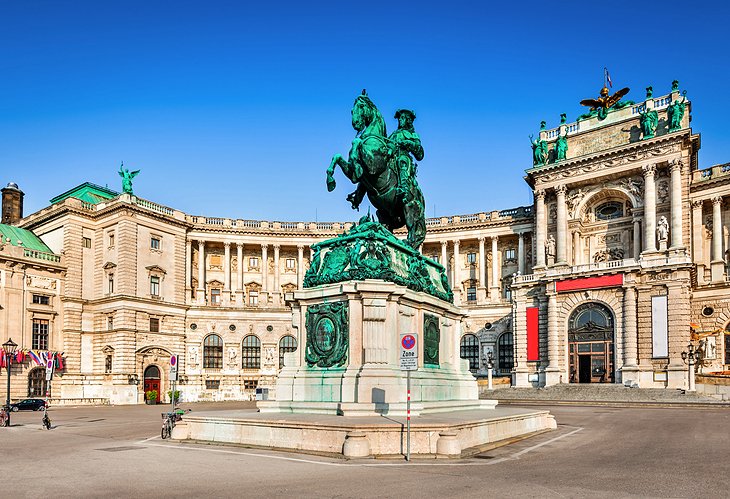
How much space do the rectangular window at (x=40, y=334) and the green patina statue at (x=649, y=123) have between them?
62688 millimetres

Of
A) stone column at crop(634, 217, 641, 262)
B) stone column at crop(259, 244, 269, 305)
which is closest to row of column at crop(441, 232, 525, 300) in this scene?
stone column at crop(634, 217, 641, 262)

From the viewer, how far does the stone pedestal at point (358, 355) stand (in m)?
19.1

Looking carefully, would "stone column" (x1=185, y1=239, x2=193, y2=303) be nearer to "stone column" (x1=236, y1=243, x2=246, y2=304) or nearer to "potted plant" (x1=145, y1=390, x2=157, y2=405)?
"stone column" (x1=236, y1=243, x2=246, y2=304)

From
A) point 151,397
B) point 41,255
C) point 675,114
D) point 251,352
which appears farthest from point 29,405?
point 675,114

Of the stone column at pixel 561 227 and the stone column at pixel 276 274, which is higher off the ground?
the stone column at pixel 561 227

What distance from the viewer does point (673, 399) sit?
181 ft

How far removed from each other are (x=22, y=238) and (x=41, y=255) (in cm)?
558

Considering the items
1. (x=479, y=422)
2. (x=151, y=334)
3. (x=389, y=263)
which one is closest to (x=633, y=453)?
(x=479, y=422)

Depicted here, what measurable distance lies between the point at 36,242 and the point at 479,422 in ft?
223

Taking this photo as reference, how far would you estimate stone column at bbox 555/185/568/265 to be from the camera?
73.6 metres

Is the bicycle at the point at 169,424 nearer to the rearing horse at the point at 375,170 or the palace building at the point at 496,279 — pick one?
the rearing horse at the point at 375,170

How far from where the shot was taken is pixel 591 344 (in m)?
68.0

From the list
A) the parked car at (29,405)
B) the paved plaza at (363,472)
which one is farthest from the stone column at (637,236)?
the parked car at (29,405)

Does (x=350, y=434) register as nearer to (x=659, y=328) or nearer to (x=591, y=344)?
(x=659, y=328)
